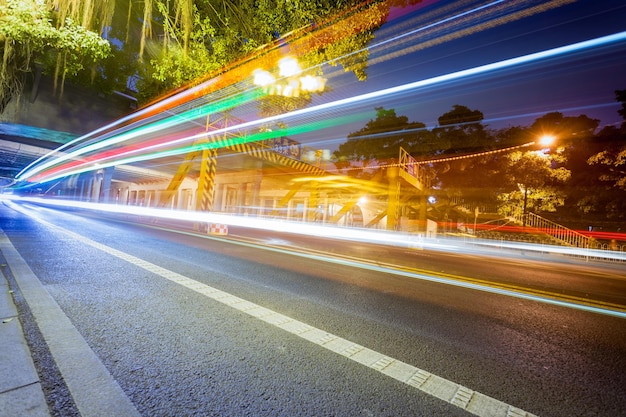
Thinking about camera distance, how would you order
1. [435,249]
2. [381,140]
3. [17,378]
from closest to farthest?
1. [17,378]
2. [435,249]
3. [381,140]

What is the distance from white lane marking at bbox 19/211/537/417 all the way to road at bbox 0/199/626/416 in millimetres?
14

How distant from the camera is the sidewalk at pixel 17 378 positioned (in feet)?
4.93

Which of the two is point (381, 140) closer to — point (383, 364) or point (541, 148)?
point (541, 148)

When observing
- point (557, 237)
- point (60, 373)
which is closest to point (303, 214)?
point (557, 237)

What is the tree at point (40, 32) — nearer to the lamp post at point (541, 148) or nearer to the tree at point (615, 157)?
the lamp post at point (541, 148)

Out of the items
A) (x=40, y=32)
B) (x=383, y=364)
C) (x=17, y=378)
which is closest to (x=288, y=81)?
(x=40, y=32)

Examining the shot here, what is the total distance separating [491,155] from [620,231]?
9.83 metres

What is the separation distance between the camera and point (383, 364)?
2.28 metres

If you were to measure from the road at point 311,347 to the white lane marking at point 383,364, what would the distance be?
1 centimetres

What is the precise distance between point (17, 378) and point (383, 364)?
95.6 inches

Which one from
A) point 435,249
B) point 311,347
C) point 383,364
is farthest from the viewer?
point 435,249

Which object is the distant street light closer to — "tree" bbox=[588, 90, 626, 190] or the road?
the road

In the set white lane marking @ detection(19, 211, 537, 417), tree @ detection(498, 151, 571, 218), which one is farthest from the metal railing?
white lane marking @ detection(19, 211, 537, 417)

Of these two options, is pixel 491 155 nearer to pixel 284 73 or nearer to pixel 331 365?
pixel 284 73
